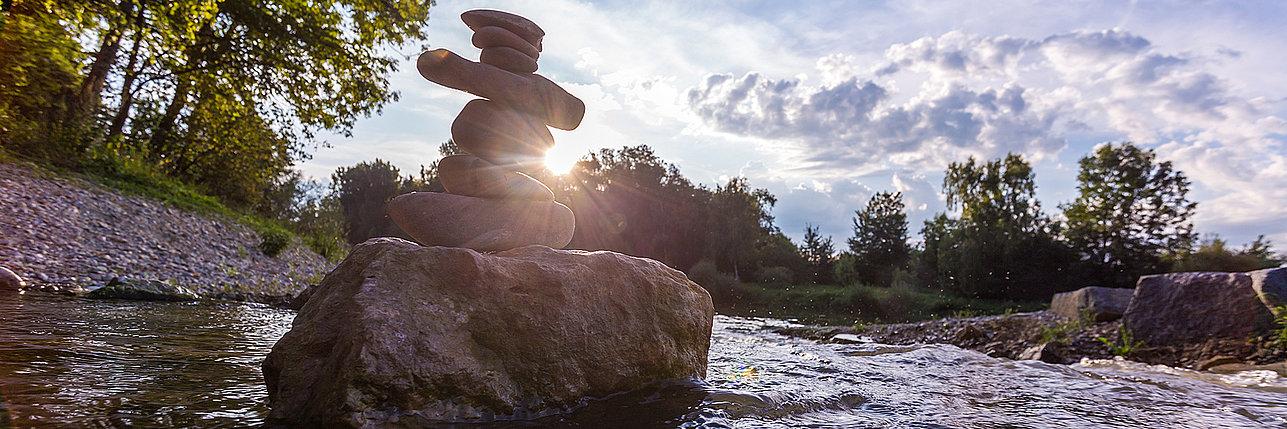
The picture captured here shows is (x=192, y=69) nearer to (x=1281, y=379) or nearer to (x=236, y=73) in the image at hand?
(x=236, y=73)

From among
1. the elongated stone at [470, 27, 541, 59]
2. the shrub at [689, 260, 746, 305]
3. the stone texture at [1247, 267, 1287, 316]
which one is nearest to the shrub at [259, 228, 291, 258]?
the elongated stone at [470, 27, 541, 59]

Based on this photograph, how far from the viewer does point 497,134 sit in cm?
536

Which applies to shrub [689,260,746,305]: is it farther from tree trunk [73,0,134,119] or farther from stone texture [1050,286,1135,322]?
tree trunk [73,0,134,119]

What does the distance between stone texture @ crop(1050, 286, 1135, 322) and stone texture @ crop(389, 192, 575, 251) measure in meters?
10.0

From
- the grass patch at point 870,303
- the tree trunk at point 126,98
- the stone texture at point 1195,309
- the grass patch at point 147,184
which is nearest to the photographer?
the stone texture at point 1195,309

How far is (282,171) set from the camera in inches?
958

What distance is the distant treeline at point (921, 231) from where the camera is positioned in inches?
1282

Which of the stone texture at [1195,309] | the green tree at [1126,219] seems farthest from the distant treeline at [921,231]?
the stone texture at [1195,309]

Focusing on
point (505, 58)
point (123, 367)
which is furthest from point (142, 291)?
point (505, 58)

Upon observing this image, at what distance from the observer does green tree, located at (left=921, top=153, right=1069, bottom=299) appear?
110ft

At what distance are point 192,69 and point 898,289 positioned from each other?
32.9 meters

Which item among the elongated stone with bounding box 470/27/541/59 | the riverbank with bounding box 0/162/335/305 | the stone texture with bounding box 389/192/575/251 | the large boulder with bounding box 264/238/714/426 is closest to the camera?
the large boulder with bounding box 264/238/714/426

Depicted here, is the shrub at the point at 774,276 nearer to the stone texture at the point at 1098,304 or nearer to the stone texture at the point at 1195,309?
the stone texture at the point at 1098,304

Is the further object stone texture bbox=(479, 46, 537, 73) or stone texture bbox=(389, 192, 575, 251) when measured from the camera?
stone texture bbox=(479, 46, 537, 73)
